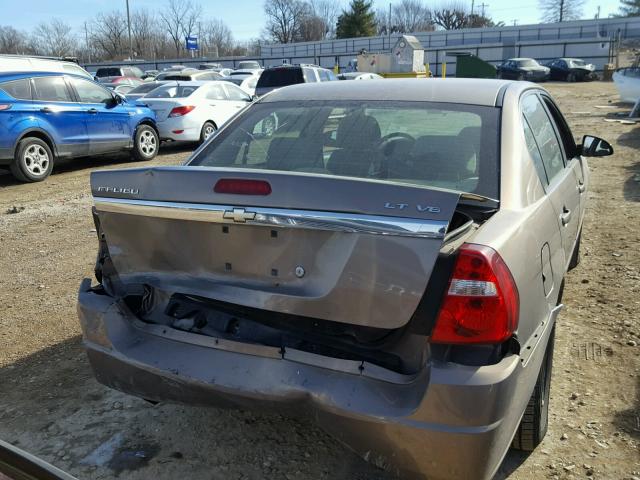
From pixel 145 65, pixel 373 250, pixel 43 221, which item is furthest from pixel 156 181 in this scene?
pixel 145 65

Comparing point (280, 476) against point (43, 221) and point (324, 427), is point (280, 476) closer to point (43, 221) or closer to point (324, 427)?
point (324, 427)

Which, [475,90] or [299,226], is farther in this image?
[475,90]

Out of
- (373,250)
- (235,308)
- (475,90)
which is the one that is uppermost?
(475,90)

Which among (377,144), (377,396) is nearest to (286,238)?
(377,396)

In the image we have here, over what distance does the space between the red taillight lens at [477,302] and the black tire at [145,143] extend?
10.6 meters

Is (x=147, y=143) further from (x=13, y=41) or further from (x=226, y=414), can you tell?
(x=13, y=41)

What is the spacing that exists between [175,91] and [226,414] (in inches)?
466

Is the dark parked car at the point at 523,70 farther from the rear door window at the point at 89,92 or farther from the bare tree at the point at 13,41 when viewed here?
the bare tree at the point at 13,41

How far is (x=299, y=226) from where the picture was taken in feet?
7.01

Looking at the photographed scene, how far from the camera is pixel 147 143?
38.9 feet

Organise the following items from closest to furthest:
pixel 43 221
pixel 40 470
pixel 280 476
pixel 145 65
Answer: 1. pixel 40 470
2. pixel 280 476
3. pixel 43 221
4. pixel 145 65

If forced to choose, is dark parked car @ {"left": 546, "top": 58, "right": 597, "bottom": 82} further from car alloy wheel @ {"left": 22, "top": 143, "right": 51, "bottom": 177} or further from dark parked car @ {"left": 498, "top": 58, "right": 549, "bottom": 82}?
car alloy wheel @ {"left": 22, "top": 143, "right": 51, "bottom": 177}

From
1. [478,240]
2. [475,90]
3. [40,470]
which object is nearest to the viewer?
[40,470]

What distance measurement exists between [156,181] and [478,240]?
135 cm
